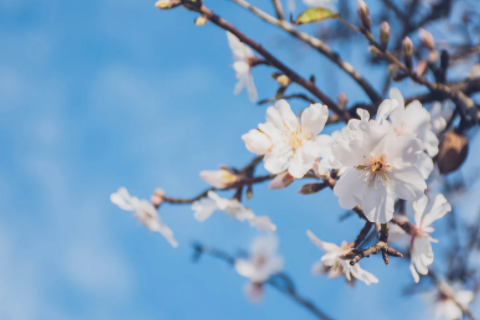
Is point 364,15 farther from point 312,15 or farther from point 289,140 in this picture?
point 289,140

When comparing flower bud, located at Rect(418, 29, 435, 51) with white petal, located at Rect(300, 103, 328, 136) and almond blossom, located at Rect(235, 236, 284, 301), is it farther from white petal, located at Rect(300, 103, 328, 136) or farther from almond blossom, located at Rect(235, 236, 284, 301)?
almond blossom, located at Rect(235, 236, 284, 301)

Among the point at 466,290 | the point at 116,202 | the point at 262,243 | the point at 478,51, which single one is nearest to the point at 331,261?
the point at 116,202

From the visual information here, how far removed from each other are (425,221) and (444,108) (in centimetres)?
88

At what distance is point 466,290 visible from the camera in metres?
2.69

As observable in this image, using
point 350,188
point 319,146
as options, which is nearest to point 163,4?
point 319,146

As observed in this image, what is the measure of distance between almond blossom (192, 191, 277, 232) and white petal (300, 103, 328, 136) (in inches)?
14.2

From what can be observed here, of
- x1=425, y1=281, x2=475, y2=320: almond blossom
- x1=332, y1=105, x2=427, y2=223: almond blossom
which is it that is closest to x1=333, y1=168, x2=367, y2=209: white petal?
x1=332, y1=105, x2=427, y2=223: almond blossom

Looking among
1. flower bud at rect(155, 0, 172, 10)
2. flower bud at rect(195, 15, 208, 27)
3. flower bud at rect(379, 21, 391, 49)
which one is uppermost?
flower bud at rect(155, 0, 172, 10)

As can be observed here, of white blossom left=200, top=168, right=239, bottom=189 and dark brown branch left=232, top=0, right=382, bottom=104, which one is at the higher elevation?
dark brown branch left=232, top=0, right=382, bottom=104

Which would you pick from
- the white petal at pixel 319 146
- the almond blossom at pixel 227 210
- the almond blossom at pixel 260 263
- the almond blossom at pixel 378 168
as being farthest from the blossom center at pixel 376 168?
the almond blossom at pixel 260 263

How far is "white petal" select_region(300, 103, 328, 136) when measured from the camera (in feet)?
3.54

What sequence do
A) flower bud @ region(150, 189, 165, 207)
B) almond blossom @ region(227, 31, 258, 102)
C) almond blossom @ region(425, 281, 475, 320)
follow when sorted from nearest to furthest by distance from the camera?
almond blossom @ region(227, 31, 258, 102)
flower bud @ region(150, 189, 165, 207)
almond blossom @ region(425, 281, 475, 320)

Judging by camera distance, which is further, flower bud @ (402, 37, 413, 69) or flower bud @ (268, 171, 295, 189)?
flower bud @ (402, 37, 413, 69)

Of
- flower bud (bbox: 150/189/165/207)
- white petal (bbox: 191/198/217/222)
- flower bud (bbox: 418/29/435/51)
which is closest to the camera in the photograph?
white petal (bbox: 191/198/217/222)
